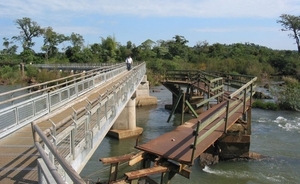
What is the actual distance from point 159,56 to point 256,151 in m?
63.9

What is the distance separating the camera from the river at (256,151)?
517 inches

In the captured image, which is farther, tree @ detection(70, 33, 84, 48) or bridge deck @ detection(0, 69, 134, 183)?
tree @ detection(70, 33, 84, 48)

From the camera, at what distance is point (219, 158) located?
15.1 meters

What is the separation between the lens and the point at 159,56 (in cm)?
7925

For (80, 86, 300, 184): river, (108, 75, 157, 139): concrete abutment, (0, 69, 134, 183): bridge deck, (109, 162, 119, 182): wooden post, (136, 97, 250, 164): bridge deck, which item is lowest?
(80, 86, 300, 184): river

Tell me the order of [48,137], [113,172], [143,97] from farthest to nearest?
[143,97] < [113,172] < [48,137]

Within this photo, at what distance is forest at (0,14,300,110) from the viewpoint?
60.2 m

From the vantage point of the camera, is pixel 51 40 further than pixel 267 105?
Yes

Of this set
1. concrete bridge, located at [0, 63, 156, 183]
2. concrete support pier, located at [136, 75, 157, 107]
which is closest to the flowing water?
concrete bridge, located at [0, 63, 156, 183]

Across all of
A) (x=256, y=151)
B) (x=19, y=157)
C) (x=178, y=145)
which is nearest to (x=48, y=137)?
(x=19, y=157)

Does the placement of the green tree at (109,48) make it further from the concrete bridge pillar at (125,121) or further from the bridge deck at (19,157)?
the bridge deck at (19,157)

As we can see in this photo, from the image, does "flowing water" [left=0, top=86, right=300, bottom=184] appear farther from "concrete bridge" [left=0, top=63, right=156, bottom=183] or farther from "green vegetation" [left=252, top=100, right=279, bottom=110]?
"concrete bridge" [left=0, top=63, right=156, bottom=183]

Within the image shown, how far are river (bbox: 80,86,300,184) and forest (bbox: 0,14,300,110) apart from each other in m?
27.4

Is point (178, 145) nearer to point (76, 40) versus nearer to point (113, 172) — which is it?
point (113, 172)
